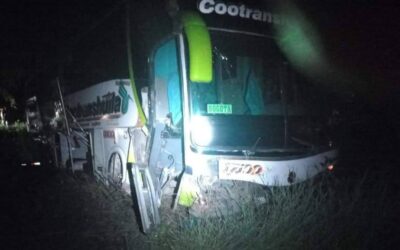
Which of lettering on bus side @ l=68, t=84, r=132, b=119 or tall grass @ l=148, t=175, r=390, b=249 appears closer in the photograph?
tall grass @ l=148, t=175, r=390, b=249

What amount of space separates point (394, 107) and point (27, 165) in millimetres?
10556

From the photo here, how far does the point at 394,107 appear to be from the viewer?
8.29 meters

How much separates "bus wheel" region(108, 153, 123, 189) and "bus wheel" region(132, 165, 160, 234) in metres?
1.62

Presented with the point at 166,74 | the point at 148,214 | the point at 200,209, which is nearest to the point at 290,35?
the point at 166,74

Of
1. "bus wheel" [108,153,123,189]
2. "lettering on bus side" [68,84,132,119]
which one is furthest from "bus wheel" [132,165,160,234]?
"bus wheel" [108,153,123,189]

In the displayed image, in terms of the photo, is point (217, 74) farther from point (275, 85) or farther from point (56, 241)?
point (56, 241)

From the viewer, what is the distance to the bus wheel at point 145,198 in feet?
15.9

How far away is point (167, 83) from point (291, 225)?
2.56 metres

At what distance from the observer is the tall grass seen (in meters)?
4.15

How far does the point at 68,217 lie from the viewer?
20.2 ft

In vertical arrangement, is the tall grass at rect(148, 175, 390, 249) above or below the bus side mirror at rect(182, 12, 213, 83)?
below

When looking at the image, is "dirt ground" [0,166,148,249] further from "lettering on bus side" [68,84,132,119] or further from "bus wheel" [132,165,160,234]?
"lettering on bus side" [68,84,132,119]

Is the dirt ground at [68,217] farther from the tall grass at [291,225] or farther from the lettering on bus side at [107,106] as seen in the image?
the lettering on bus side at [107,106]

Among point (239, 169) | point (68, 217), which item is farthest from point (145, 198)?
point (68, 217)
